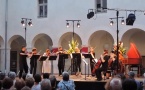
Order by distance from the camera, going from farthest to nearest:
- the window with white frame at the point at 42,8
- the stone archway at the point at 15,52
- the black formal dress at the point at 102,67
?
the stone archway at the point at 15,52, the window with white frame at the point at 42,8, the black formal dress at the point at 102,67

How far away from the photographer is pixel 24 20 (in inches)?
862

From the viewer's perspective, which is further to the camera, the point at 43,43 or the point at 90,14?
the point at 43,43

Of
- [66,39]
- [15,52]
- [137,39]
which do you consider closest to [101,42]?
[137,39]

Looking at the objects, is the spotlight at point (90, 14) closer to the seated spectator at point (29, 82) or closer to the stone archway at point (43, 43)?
the stone archway at point (43, 43)

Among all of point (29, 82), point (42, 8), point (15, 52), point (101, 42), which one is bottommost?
point (29, 82)

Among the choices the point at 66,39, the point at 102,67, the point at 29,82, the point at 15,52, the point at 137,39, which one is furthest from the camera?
the point at 15,52

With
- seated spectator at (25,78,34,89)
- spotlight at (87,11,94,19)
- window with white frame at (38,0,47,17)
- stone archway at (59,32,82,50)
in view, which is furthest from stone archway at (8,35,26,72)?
seated spectator at (25,78,34,89)

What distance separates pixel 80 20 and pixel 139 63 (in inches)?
207

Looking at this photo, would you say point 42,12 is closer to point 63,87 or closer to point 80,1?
point 80,1

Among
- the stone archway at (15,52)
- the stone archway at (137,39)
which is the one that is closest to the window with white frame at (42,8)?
the stone archway at (15,52)

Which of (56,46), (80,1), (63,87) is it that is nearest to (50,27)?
(56,46)

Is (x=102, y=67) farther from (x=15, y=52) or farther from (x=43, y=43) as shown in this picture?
Answer: (x=15, y=52)

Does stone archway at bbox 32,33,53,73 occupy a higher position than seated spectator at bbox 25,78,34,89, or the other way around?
stone archway at bbox 32,33,53,73

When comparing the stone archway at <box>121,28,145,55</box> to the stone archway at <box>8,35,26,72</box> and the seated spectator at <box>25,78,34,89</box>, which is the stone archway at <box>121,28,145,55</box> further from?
the seated spectator at <box>25,78,34,89</box>
